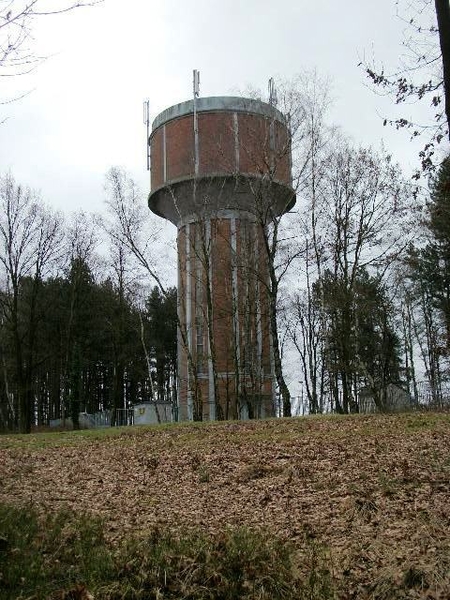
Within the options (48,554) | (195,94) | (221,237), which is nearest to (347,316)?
(221,237)

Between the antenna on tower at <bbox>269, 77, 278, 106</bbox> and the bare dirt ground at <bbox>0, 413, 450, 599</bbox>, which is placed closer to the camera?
the bare dirt ground at <bbox>0, 413, 450, 599</bbox>

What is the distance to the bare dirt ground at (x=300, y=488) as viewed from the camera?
565 centimetres

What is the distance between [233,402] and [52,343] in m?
15.7

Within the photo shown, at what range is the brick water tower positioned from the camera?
79.3 ft

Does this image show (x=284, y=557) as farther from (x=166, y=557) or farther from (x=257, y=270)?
(x=257, y=270)

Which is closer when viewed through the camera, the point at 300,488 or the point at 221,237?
the point at 300,488

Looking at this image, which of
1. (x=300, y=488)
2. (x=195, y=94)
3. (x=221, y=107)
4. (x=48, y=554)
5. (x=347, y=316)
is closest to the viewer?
(x=48, y=554)

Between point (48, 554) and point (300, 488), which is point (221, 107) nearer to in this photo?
point (300, 488)

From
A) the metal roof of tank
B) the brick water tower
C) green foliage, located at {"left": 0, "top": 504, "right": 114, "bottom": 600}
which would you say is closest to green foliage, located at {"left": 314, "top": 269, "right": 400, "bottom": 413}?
the brick water tower

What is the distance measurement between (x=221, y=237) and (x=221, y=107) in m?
5.21

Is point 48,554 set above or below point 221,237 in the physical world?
below

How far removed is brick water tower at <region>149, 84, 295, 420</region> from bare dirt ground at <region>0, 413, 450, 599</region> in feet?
35.1

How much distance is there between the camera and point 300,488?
8609 mm

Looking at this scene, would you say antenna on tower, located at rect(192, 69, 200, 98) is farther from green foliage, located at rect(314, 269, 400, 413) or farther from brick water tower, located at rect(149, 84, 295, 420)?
green foliage, located at rect(314, 269, 400, 413)
